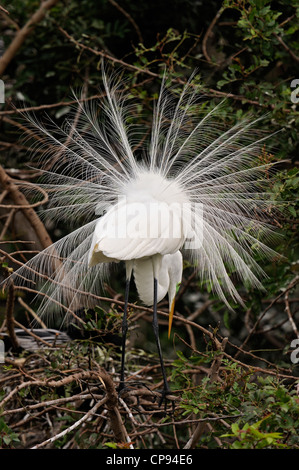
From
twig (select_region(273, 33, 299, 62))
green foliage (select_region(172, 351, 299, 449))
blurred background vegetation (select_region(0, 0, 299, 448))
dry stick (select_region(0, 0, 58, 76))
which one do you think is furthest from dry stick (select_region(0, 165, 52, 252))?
twig (select_region(273, 33, 299, 62))

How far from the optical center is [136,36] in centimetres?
406

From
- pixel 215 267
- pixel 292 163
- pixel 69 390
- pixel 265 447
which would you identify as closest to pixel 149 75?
pixel 292 163

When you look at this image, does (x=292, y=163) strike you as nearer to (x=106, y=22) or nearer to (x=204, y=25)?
(x=204, y=25)

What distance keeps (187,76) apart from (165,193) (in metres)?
1.05

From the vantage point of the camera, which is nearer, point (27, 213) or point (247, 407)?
point (247, 407)

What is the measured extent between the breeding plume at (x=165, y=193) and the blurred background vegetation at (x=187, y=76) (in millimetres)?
122

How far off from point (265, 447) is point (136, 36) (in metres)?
2.87

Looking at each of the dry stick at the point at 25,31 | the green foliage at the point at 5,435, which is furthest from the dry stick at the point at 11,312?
the dry stick at the point at 25,31

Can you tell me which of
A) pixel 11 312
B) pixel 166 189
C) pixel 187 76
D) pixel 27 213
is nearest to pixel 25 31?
pixel 187 76

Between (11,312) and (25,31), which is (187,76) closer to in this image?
(25,31)

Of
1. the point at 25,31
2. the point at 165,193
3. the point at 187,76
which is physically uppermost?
the point at 25,31

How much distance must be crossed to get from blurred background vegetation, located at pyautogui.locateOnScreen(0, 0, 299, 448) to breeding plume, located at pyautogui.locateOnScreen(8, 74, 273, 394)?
122mm

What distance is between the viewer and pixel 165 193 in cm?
266

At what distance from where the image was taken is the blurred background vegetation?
116 inches
